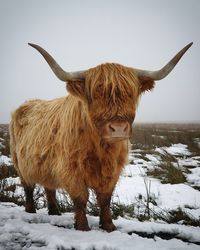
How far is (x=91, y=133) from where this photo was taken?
7.81 ft

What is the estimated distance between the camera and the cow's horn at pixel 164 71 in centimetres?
234

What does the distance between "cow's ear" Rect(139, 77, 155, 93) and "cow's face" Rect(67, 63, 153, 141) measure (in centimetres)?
9

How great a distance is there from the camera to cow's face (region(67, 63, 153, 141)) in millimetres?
2018

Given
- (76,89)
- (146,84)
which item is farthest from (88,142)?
(146,84)

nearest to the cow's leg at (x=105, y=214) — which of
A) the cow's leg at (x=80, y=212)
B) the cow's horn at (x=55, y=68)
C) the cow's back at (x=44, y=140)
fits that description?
the cow's leg at (x=80, y=212)

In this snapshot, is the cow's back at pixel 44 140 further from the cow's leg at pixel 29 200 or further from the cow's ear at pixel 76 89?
the cow's ear at pixel 76 89

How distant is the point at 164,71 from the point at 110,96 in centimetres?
64

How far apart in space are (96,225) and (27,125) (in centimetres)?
165

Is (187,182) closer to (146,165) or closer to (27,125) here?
(146,165)

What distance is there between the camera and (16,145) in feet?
12.1

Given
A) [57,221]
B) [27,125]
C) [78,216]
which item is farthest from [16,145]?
[78,216]

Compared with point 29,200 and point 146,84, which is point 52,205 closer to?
point 29,200

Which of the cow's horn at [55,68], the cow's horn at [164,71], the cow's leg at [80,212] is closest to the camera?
the cow's horn at [55,68]

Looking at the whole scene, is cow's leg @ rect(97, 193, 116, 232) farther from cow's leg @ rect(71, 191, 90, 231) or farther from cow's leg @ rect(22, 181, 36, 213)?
cow's leg @ rect(22, 181, 36, 213)
